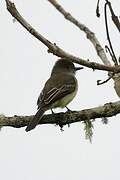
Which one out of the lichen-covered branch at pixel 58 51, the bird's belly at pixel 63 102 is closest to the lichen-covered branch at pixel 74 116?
the bird's belly at pixel 63 102

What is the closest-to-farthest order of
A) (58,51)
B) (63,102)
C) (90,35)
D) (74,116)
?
(58,51) < (90,35) < (74,116) < (63,102)

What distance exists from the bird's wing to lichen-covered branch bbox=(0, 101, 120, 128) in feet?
3.74

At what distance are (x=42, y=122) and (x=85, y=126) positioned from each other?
17.2 inches

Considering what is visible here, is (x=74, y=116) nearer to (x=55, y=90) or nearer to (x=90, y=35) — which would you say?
(x=90, y=35)

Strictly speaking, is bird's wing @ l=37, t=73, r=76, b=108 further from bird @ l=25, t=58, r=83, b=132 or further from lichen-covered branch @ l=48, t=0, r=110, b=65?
lichen-covered branch @ l=48, t=0, r=110, b=65

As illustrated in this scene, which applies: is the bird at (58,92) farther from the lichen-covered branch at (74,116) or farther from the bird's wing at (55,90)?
the lichen-covered branch at (74,116)

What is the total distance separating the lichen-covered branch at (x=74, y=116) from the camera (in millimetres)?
4640

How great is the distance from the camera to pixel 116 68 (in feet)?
9.21

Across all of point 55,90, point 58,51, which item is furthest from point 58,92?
point 58,51

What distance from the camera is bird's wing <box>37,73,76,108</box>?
21.0ft

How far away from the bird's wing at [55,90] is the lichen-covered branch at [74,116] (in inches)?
44.8

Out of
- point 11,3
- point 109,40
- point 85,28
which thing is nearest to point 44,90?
point 85,28

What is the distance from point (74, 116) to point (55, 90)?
1.80m

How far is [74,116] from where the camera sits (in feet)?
16.0
